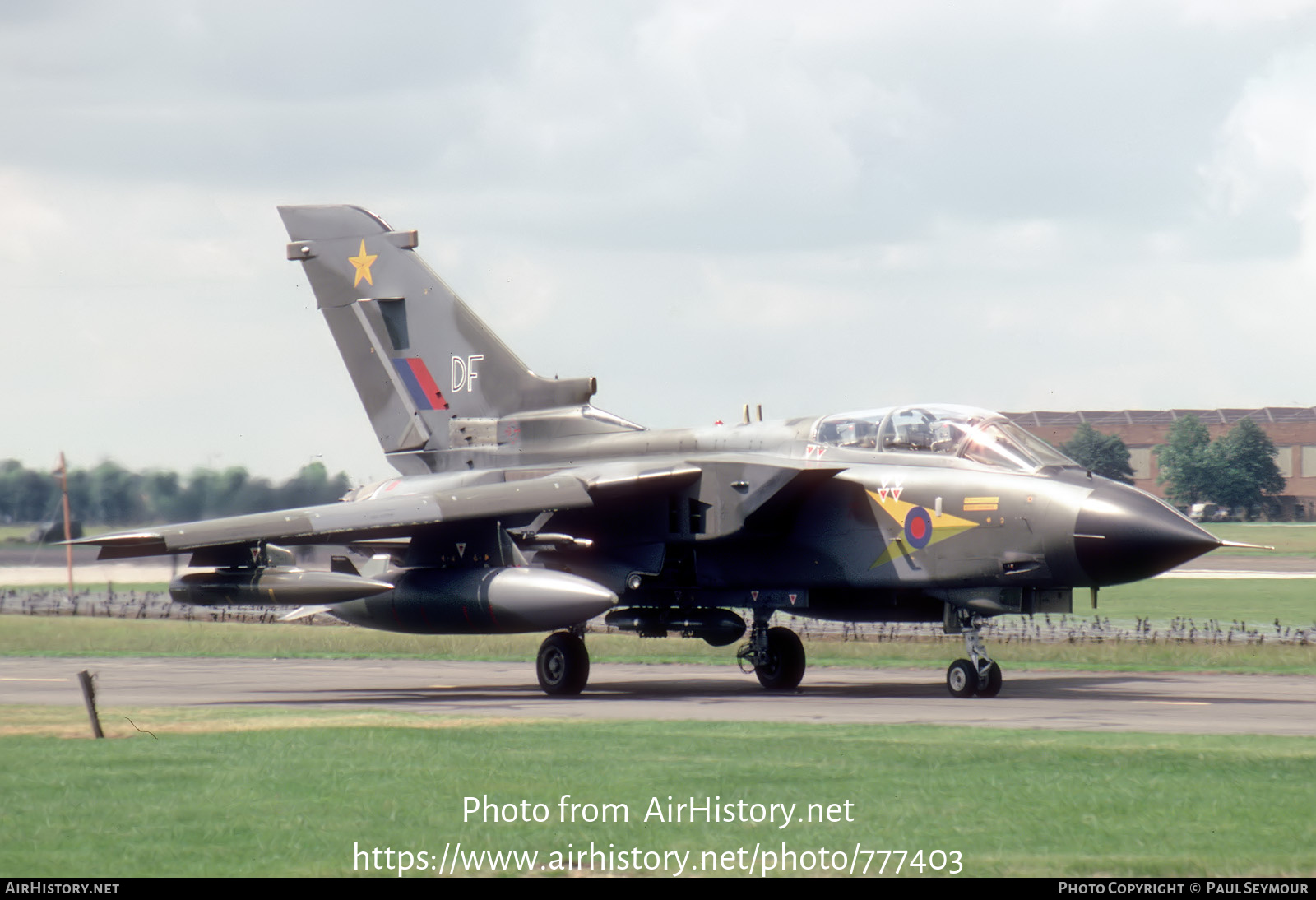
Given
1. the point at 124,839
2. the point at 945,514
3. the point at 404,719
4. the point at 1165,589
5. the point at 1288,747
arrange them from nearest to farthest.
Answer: the point at 124,839
the point at 1288,747
the point at 404,719
the point at 945,514
the point at 1165,589

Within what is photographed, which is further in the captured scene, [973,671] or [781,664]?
[781,664]

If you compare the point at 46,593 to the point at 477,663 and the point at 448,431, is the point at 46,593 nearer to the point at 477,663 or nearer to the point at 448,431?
the point at 477,663

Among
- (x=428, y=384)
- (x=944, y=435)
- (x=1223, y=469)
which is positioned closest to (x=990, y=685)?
(x=944, y=435)

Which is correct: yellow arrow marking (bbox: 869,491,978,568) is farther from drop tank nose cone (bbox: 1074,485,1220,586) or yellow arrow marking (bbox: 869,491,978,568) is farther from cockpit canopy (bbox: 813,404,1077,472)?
drop tank nose cone (bbox: 1074,485,1220,586)

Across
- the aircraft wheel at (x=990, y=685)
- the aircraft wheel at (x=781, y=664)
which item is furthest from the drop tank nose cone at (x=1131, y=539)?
the aircraft wheel at (x=781, y=664)

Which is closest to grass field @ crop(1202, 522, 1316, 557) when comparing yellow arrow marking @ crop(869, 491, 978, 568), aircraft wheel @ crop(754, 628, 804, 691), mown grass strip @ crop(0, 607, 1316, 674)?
mown grass strip @ crop(0, 607, 1316, 674)

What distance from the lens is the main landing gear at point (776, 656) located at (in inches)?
822

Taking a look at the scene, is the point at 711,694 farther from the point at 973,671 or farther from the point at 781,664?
the point at 973,671

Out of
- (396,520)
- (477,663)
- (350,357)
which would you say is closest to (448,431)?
(350,357)

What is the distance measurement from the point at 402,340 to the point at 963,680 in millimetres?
10678

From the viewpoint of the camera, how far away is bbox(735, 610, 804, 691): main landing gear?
2088 centimetres

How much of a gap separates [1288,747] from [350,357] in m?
16.4

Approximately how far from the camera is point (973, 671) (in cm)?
1847

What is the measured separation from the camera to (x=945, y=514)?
18016 millimetres
